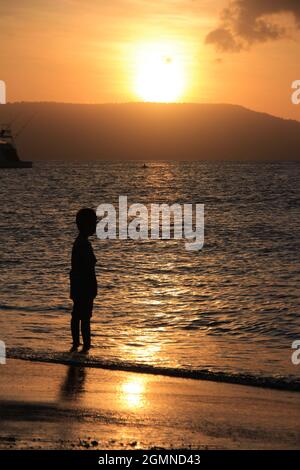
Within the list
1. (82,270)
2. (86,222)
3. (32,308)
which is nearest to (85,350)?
(82,270)

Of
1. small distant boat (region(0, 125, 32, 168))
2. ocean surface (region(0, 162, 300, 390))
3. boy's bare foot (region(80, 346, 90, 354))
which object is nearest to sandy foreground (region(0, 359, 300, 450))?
ocean surface (region(0, 162, 300, 390))

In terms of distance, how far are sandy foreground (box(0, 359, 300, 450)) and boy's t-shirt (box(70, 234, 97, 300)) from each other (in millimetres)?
1327

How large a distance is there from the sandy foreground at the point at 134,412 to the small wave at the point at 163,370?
226 millimetres

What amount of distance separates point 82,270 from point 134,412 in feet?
10.5

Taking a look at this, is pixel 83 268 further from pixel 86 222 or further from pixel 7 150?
pixel 7 150

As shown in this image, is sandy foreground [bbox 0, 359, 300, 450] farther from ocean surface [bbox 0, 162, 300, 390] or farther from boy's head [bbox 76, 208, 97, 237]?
boy's head [bbox 76, 208, 97, 237]

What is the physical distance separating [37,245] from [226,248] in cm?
701

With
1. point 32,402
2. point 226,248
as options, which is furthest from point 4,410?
point 226,248

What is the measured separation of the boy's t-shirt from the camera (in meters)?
9.69

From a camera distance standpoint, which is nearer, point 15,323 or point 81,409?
point 81,409

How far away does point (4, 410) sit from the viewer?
262 inches

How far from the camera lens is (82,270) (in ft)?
31.8

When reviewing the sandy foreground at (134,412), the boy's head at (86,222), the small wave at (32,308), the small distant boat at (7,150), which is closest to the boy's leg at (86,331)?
the boy's head at (86,222)

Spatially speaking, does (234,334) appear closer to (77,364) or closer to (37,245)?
(77,364)
